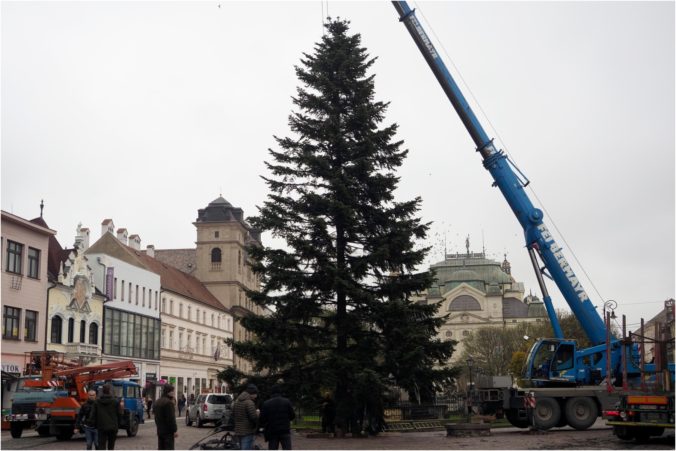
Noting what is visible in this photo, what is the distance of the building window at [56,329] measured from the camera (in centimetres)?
4572

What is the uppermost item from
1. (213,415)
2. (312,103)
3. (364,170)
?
(312,103)

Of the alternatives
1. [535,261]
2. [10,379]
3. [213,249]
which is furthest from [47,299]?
[213,249]

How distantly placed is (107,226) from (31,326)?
2459 centimetres

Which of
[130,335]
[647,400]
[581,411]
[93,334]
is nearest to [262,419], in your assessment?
[647,400]

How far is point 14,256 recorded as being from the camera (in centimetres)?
4103

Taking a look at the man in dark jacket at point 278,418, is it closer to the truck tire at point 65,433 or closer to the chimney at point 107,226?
the truck tire at point 65,433

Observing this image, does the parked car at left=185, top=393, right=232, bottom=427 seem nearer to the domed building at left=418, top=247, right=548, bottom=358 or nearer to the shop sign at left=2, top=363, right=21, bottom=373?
the shop sign at left=2, top=363, right=21, bottom=373

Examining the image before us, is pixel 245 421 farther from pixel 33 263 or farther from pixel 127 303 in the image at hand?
pixel 127 303

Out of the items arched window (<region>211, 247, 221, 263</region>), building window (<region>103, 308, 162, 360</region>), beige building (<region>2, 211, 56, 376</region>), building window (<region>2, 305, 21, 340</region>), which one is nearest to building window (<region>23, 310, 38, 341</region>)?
beige building (<region>2, 211, 56, 376</region>)

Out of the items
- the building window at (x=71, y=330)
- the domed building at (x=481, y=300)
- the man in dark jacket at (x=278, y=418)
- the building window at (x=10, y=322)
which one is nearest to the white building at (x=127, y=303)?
the building window at (x=71, y=330)

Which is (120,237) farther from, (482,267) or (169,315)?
(482,267)

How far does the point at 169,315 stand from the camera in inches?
2675

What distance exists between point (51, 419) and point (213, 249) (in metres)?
63.3

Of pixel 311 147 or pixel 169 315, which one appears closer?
pixel 311 147
